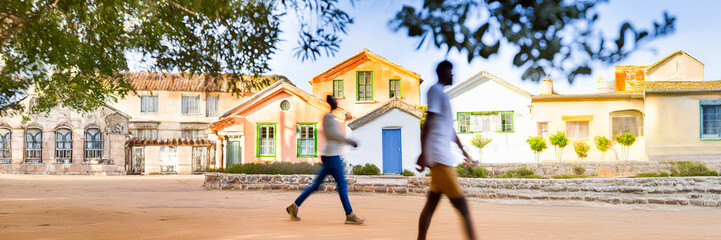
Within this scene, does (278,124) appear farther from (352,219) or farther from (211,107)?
(352,219)

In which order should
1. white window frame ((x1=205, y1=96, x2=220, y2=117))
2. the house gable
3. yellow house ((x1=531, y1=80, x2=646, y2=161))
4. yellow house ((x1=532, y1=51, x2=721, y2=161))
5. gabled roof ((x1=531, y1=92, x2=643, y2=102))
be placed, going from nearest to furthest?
yellow house ((x1=532, y1=51, x2=721, y2=161))
yellow house ((x1=531, y1=80, x2=646, y2=161))
gabled roof ((x1=531, y1=92, x2=643, y2=102))
the house gable
white window frame ((x1=205, y1=96, x2=220, y2=117))

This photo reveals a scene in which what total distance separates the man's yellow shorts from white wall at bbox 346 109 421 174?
61.6 feet

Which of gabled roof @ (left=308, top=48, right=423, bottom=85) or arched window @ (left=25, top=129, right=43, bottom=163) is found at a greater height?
gabled roof @ (left=308, top=48, right=423, bottom=85)

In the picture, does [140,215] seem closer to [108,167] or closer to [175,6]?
[175,6]

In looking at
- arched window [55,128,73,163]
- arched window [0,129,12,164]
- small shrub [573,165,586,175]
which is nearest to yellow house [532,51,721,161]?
small shrub [573,165,586,175]

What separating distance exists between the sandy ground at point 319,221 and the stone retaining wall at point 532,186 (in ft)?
8.44

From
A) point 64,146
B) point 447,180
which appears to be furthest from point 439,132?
point 64,146

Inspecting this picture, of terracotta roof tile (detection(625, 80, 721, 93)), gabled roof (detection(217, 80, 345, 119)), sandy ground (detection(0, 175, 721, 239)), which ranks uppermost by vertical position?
terracotta roof tile (detection(625, 80, 721, 93))

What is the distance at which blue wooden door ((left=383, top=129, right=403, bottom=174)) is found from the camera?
24125 mm

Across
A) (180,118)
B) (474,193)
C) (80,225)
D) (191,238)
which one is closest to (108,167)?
(180,118)

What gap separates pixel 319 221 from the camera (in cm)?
902

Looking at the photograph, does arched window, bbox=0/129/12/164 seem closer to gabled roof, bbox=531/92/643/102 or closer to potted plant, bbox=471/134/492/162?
potted plant, bbox=471/134/492/162

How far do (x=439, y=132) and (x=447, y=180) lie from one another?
17.0 inches

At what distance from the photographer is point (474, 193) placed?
1662cm
